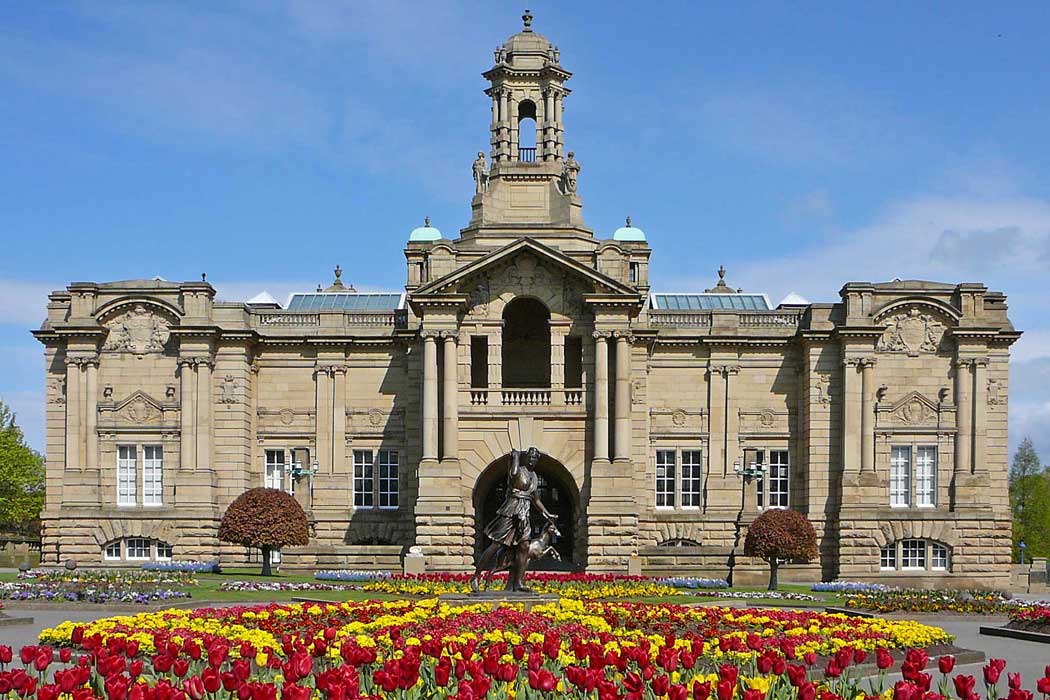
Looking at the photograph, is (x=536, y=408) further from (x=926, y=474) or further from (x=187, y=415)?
(x=926, y=474)

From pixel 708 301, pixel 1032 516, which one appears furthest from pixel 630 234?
pixel 1032 516

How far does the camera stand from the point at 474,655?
1689cm

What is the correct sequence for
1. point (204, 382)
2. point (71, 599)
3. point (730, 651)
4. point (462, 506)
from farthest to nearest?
1. point (204, 382)
2. point (462, 506)
3. point (71, 599)
4. point (730, 651)

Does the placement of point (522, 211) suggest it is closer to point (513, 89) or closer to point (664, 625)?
point (513, 89)

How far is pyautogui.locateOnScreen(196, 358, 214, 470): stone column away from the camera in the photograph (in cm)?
5712

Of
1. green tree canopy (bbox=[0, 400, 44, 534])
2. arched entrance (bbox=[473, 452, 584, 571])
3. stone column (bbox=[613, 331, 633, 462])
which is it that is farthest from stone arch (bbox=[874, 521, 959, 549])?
green tree canopy (bbox=[0, 400, 44, 534])

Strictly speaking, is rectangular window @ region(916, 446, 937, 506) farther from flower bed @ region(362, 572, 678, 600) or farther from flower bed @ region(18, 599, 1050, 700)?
flower bed @ region(18, 599, 1050, 700)

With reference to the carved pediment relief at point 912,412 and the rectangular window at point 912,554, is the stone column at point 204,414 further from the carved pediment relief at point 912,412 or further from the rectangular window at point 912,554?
the rectangular window at point 912,554

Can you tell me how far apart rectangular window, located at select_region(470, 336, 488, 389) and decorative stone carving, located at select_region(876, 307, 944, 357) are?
17.7 metres

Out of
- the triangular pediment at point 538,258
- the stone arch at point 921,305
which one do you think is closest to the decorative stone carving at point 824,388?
the stone arch at point 921,305

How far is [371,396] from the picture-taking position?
197ft

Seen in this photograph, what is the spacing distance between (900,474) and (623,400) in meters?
13.8

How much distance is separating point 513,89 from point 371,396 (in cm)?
1583

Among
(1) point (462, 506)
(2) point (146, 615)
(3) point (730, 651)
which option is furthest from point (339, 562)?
(3) point (730, 651)
